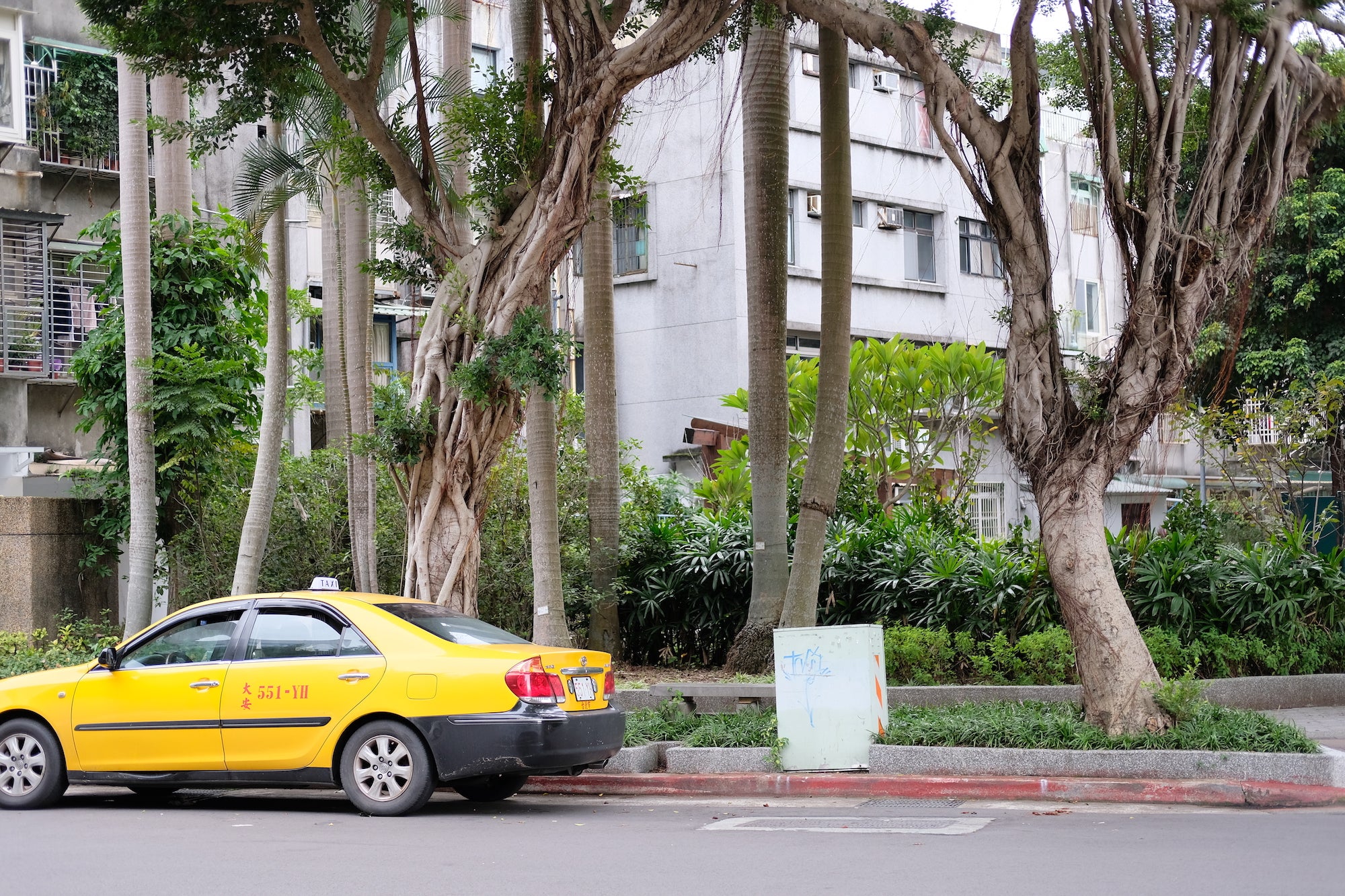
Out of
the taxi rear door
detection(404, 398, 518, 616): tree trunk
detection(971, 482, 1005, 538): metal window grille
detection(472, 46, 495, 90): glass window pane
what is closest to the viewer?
the taxi rear door

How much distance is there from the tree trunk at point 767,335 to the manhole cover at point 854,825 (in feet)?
19.5

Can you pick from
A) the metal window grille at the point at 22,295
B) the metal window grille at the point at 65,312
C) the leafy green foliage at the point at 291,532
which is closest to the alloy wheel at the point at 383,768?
the leafy green foliage at the point at 291,532

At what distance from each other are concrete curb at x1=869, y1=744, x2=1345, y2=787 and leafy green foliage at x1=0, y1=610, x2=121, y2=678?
7.71m

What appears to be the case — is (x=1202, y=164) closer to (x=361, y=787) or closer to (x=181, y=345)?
(x=361, y=787)

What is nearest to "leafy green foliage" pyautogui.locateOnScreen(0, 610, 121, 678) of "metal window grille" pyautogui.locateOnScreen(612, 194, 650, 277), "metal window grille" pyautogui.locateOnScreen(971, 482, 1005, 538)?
"metal window grille" pyautogui.locateOnScreen(612, 194, 650, 277)

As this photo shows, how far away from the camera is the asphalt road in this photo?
6516 millimetres

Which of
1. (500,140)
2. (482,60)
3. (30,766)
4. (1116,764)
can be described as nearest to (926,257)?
(482,60)

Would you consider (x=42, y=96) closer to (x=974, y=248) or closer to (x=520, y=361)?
(x=520, y=361)

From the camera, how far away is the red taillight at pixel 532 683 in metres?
8.77

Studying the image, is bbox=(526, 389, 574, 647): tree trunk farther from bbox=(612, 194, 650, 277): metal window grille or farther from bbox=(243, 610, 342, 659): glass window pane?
bbox=(612, 194, 650, 277): metal window grille

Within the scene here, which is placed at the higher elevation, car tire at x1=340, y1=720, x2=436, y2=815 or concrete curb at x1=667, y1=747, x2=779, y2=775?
car tire at x1=340, y1=720, x2=436, y2=815

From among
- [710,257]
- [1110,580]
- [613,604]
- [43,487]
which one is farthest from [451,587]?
[710,257]

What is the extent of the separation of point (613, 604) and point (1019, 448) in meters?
6.69

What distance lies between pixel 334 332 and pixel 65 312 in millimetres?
7572
